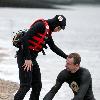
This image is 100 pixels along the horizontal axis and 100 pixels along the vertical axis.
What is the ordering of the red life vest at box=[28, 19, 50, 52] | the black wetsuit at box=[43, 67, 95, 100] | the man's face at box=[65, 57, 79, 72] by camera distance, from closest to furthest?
1. the man's face at box=[65, 57, 79, 72]
2. the black wetsuit at box=[43, 67, 95, 100]
3. the red life vest at box=[28, 19, 50, 52]

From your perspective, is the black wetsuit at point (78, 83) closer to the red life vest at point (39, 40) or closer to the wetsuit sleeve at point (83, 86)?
the wetsuit sleeve at point (83, 86)

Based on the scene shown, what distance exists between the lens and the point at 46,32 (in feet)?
22.6

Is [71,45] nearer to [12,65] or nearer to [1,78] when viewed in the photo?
[12,65]

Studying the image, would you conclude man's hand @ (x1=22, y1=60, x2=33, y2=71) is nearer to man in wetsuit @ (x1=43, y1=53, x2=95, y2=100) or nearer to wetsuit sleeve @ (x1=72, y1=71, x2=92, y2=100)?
man in wetsuit @ (x1=43, y1=53, x2=95, y2=100)

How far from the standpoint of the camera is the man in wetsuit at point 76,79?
585 cm

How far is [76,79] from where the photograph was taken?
240 inches

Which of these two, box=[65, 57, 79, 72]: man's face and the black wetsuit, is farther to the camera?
the black wetsuit

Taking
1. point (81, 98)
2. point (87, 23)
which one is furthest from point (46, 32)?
point (87, 23)

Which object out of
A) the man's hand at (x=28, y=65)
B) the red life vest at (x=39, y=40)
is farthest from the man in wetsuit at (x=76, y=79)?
the red life vest at (x=39, y=40)

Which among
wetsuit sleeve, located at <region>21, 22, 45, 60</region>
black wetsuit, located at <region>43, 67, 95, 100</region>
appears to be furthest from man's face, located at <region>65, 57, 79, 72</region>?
wetsuit sleeve, located at <region>21, 22, 45, 60</region>

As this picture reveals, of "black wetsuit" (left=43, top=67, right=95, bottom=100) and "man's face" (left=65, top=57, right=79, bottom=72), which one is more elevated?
"man's face" (left=65, top=57, right=79, bottom=72)

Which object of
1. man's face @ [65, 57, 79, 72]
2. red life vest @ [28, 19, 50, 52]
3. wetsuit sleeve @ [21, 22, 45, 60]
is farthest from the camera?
red life vest @ [28, 19, 50, 52]

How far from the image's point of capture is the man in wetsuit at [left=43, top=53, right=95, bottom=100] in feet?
19.2

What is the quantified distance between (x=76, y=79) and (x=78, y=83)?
64 millimetres
